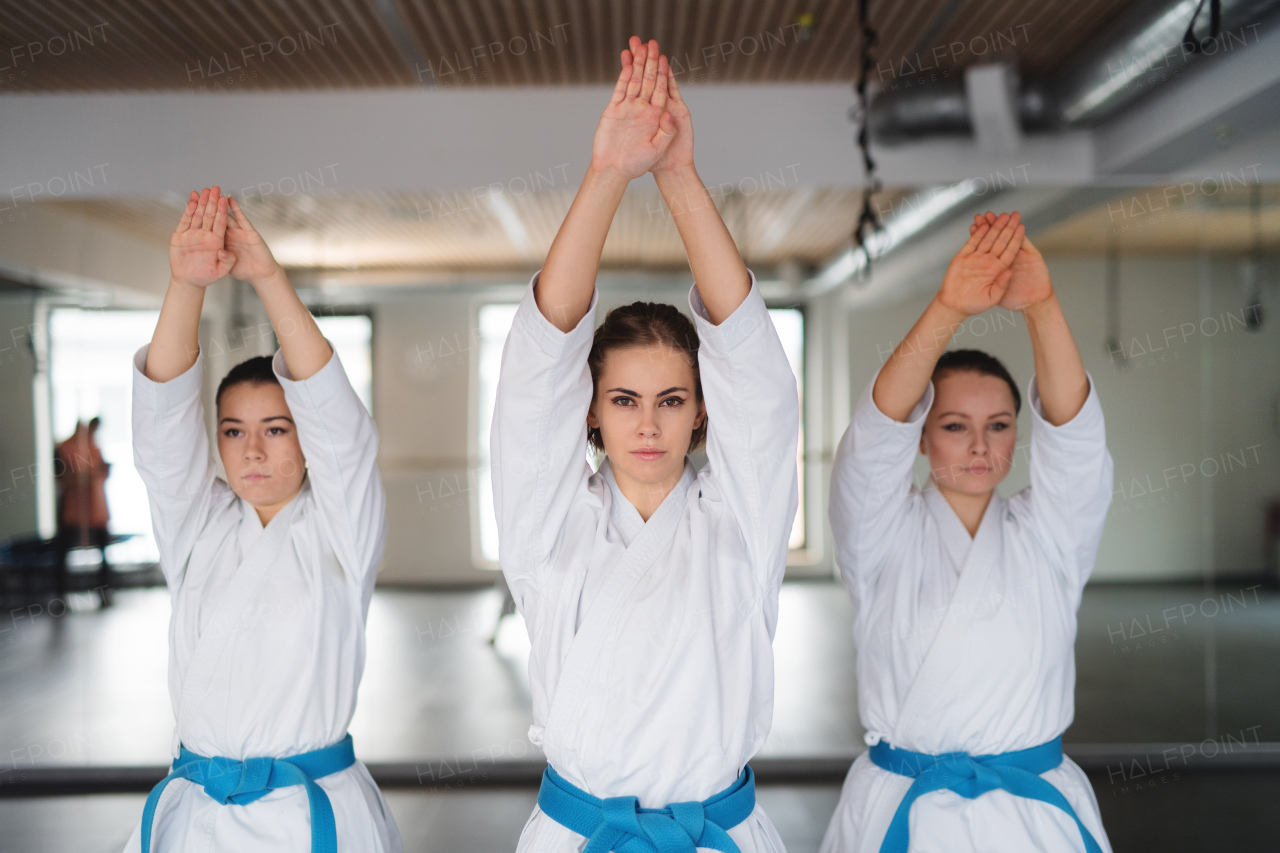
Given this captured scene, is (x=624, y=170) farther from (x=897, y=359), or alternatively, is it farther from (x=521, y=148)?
(x=521, y=148)

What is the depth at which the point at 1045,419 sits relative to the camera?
5.28 feet

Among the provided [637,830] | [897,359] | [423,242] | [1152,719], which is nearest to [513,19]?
[423,242]

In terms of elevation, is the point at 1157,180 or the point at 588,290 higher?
the point at 1157,180

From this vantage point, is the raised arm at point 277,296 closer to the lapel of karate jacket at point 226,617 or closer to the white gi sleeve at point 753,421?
the lapel of karate jacket at point 226,617

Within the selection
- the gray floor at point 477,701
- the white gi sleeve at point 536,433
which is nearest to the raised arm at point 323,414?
the white gi sleeve at point 536,433

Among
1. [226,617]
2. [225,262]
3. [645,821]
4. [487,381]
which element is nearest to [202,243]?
[225,262]

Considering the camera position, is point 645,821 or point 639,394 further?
point 639,394

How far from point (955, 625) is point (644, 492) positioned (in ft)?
2.31

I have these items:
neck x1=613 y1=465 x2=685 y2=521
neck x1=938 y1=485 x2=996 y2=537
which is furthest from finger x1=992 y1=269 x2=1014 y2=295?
neck x1=613 y1=465 x2=685 y2=521

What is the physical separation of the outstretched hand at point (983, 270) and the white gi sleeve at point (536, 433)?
677 millimetres

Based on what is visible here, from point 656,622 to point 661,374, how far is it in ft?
1.21

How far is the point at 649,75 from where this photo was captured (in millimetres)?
1120

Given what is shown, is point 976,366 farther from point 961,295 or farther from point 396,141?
point 396,141

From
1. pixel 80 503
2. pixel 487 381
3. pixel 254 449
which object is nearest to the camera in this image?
pixel 254 449
